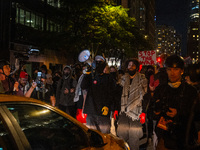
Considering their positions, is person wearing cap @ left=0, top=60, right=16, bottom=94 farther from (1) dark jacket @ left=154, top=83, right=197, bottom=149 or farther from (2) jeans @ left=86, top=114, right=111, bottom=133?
(1) dark jacket @ left=154, top=83, right=197, bottom=149

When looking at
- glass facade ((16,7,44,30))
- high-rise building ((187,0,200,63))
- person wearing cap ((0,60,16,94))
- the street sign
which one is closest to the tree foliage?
glass facade ((16,7,44,30))

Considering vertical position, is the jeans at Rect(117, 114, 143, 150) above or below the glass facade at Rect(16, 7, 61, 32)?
below

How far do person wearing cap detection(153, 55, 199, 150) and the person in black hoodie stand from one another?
1.69 metres

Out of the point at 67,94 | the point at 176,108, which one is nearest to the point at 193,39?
the point at 67,94

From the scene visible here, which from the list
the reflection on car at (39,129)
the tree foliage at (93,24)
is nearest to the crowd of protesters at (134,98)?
the reflection on car at (39,129)

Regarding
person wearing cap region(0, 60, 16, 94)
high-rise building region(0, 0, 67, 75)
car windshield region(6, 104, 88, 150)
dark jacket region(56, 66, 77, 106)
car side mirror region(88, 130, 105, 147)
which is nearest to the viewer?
car windshield region(6, 104, 88, 150)

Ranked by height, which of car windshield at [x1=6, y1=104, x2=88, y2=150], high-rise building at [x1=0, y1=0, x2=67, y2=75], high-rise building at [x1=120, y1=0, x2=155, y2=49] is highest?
high-rise building at [x1=120, y1=0, x2=155, y2=49]

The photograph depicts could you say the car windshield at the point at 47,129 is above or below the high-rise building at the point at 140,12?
below

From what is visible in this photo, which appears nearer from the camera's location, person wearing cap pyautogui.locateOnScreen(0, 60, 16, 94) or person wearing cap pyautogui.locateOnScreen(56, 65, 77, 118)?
person wearing cap pyautogui.locateOnScreen(0, 60, 16, 94)

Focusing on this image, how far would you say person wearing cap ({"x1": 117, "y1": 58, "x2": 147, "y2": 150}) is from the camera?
4.75m

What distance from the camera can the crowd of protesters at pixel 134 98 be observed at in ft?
9.75

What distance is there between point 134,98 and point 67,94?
8.29 feet

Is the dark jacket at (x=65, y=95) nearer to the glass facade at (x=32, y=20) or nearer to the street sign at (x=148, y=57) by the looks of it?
the street sign at (x=148, y=57)

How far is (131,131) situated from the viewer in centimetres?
476
